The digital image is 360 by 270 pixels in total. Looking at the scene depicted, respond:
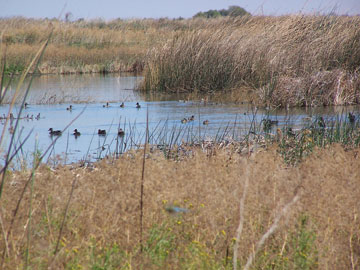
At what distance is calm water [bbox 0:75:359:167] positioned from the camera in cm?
650

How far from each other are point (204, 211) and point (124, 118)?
20.4 feet

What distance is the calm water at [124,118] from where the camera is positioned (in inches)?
256

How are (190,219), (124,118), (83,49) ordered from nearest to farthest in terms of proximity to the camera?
(190,219) → (124,118) → (83,49)

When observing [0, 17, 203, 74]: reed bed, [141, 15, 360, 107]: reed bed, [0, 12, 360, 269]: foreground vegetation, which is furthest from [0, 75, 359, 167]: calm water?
[0, 17, 203, 74]: reed bed

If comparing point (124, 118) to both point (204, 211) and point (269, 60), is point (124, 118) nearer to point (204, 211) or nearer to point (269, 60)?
point (269, 60)

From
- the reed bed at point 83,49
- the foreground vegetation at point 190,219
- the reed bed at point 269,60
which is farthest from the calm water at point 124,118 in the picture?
the reed bed at point 83,49

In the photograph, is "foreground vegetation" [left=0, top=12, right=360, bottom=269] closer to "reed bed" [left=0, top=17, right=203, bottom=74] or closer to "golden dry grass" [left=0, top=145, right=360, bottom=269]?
"golden dry grass" [left=0, top=145, right=360, bottom=269]

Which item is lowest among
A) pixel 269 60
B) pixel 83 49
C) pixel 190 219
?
pixel 190 219

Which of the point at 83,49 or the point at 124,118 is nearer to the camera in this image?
the point at 124,118

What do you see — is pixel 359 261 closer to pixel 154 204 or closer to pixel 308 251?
pixel 308 251

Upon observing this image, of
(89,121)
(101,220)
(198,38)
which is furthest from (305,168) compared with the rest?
(198,38)

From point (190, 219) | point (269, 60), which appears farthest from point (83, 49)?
point (190, 219)

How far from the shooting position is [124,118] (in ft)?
29.7

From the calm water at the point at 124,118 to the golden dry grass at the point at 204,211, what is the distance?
2.79m
